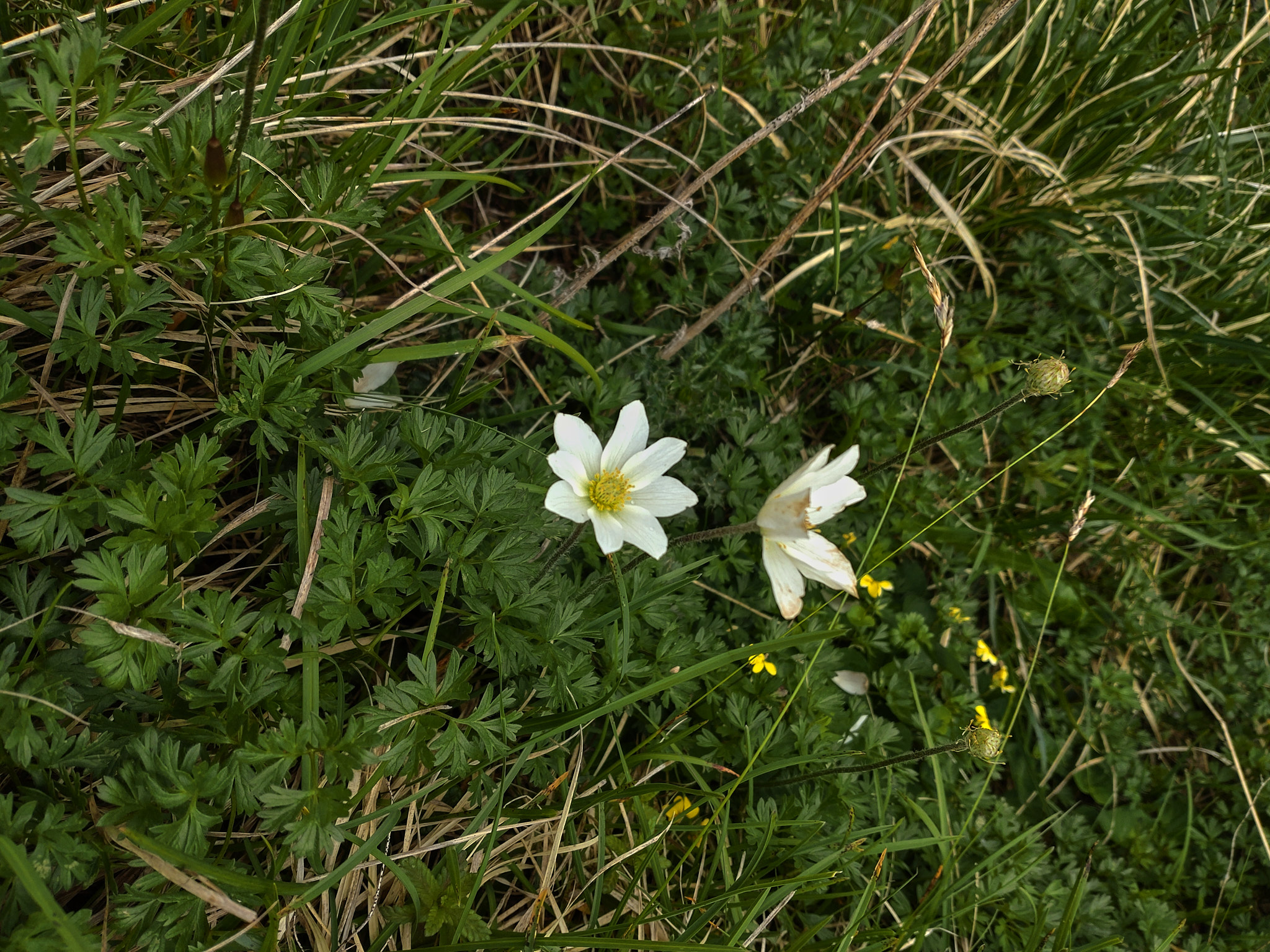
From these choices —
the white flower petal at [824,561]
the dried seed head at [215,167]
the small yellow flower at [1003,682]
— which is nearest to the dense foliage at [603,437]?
the dried seed head at [215,167]

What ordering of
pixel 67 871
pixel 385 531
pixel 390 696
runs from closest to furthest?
1. pixel 67 871
2. pixel 390 696
3. pixel 385 531

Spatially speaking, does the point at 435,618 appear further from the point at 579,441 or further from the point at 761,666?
the point at 761,666

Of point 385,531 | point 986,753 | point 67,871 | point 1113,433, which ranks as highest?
point 385,531

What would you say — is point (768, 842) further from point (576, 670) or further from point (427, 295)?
point (427, 295)

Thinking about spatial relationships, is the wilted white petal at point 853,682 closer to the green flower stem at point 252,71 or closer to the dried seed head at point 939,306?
the dried seed head at point 939,306

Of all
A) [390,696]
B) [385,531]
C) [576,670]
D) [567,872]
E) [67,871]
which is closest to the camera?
[67,871]

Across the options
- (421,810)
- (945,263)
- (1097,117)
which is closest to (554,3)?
(945,263)

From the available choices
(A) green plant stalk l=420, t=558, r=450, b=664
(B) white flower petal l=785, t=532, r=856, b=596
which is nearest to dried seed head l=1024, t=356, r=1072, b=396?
(B) white flower petal l=785, t=532, r=856, b=596

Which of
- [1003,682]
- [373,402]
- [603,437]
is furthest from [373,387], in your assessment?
[1003,682]
